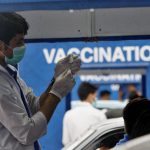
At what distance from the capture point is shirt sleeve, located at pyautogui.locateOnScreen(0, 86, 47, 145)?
3617 mm

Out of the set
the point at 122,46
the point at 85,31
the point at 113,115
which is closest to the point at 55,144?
the point at 113,115

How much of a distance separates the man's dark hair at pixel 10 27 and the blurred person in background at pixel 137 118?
2.78 ft

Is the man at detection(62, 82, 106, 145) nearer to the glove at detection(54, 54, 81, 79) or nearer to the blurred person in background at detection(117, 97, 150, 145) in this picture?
the glove at detection(54, 54, 81, 79)

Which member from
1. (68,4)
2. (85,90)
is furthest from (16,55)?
(85,90)

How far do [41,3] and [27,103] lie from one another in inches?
25.6

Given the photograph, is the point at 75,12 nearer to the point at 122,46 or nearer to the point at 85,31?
the point at 85,31

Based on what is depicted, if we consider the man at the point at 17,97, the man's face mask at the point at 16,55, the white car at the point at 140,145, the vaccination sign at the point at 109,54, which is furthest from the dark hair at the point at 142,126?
the vaccination sign at the point at 109,54

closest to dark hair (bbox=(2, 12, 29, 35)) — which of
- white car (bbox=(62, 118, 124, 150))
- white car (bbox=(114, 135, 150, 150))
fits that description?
white car (bbox=(62, 118, 124, 150))

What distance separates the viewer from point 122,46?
488 inches

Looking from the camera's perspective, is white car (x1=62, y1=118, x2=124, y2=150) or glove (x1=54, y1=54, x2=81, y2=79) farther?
white car (x1=62, y1=118, x2=124, y2=150)

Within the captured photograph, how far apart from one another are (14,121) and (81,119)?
4.77 meters

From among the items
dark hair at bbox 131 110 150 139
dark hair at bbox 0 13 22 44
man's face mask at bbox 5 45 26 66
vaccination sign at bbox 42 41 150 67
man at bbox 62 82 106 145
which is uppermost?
dark hair at bbox 0 13 22 44

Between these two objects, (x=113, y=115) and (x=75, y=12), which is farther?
(x=113, y=115)

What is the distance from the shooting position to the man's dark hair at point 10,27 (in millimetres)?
3775
